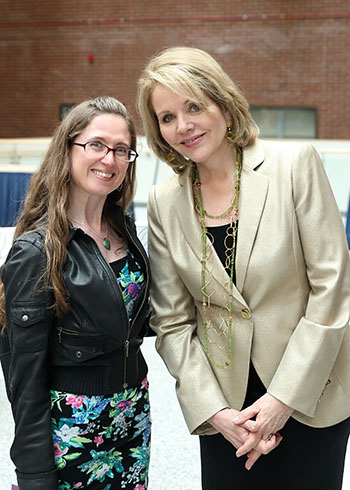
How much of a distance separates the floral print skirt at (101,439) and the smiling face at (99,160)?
56 cm

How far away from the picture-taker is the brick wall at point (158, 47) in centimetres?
1341

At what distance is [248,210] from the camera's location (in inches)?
66.7

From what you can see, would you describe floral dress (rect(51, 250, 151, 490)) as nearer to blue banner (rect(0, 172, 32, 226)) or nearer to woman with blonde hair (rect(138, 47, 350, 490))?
woman with blonde hair (rect(138, 47, 350, 490))

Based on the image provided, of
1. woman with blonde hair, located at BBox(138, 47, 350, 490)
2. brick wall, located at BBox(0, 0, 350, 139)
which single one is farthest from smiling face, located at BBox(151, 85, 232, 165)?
brick wall, located at BBox(0, 0, 350, 139)

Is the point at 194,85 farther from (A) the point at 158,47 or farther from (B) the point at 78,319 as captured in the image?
(A) the point at 158,47

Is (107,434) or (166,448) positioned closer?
(107,434)

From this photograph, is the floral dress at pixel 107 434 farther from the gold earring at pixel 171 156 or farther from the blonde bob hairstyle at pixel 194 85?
the blonde bob hairstyle at pixel 194 85

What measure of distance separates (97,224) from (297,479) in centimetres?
92

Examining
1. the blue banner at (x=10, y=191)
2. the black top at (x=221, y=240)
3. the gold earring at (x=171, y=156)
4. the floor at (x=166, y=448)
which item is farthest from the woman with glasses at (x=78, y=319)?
the blue banner at (x=10, y=191)

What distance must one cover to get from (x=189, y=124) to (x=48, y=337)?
0.65 metres

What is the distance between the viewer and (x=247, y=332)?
171 centimetres

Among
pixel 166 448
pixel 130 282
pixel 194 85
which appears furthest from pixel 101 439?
pixel 166 448

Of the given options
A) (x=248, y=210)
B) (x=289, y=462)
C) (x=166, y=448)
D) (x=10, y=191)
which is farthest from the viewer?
(x=10, y=191)

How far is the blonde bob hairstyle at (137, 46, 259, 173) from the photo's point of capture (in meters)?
1.60
